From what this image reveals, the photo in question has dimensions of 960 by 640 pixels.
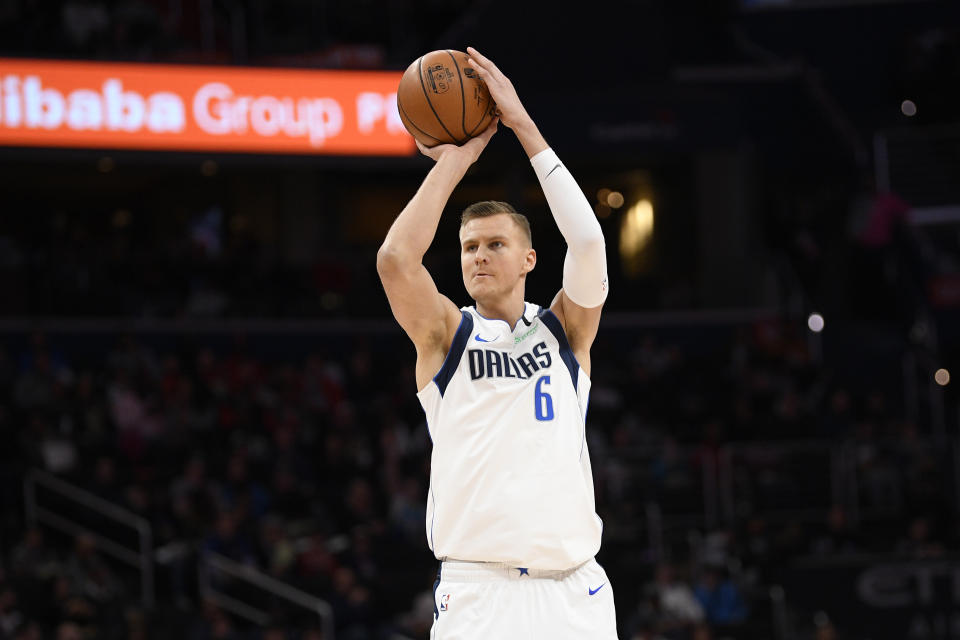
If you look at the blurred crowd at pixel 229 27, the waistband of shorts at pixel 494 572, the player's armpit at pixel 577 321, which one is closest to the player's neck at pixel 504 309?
the player's armpit at pixel 577 321

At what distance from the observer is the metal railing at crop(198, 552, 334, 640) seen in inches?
497

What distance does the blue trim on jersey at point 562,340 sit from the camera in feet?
15.2

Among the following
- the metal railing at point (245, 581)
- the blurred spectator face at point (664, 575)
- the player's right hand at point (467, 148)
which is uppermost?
the player's right hand at point (467, 148)

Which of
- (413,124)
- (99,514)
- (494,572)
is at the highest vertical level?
(413,124)

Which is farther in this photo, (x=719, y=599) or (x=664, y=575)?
(x=719, y=599)

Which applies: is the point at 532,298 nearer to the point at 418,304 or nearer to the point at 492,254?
the point at 492,254

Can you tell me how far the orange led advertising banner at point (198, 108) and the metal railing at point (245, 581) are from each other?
4962mm

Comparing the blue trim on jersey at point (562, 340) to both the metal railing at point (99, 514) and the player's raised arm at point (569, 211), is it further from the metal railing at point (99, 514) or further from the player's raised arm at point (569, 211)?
the metal railing at point (99, 514)

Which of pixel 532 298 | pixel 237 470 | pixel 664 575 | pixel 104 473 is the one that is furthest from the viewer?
pixel 532 298

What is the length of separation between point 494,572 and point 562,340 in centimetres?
84

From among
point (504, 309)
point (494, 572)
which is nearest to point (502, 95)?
point (504, 309)

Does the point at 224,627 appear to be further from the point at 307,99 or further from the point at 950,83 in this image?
the point at 950,83

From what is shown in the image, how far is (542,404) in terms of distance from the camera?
448 cm

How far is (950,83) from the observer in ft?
71.7
